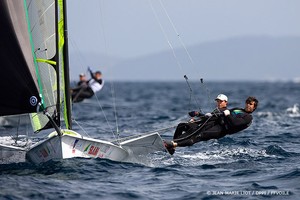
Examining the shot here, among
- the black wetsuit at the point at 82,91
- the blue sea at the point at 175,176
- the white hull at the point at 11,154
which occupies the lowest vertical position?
the blue sea at the point at 175,176

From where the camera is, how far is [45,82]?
460 inches

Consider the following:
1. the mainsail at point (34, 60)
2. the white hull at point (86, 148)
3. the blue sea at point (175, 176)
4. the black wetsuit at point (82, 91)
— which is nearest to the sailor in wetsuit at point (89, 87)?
the black wetsuit at point (82, 91)

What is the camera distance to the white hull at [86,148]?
1093 centimetres

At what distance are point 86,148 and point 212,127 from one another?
2.65 meters

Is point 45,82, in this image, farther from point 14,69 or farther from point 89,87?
point 89,87

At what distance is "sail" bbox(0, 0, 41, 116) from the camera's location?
1088 cm

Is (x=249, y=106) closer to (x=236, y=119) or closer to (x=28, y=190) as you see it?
(x=236, y=119)

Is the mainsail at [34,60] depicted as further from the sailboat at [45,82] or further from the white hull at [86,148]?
the white hull at [86,148]

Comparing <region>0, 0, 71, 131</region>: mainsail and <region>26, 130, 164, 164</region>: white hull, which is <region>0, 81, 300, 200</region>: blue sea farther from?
<region>0, 0, 71, 131</region>: mainsail

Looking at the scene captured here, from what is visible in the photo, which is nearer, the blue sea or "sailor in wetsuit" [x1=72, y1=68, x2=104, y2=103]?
the blue sea

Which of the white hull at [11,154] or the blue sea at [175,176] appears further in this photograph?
the white hull at [11,154]

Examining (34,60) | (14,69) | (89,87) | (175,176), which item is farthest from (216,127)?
(89,87)

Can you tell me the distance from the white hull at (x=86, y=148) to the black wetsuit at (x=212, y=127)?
93 cm

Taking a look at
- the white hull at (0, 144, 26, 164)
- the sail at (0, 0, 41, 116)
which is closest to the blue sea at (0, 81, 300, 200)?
the white hull at (0, 144, 26, 164)
